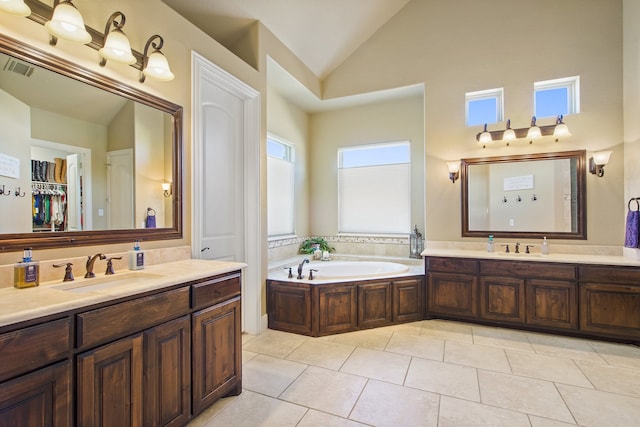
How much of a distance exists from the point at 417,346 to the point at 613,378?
4.88 ft

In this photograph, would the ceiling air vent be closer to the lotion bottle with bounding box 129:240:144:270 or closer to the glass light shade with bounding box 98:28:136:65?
the glass light shade with bounding box 98:28:136:65

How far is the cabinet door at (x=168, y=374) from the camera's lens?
159cm

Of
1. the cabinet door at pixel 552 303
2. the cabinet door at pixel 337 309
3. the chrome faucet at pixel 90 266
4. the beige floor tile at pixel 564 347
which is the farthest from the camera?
the cabinet door at pixel 337 309

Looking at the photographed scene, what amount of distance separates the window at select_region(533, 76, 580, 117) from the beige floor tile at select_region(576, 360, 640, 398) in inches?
108

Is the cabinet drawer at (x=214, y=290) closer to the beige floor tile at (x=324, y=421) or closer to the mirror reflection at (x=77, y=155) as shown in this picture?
the mirror reflection at (x=77, y=155)

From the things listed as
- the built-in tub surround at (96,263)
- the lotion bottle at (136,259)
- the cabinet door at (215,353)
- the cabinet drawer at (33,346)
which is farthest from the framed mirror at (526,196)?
the cabinet drawer at (33,346)

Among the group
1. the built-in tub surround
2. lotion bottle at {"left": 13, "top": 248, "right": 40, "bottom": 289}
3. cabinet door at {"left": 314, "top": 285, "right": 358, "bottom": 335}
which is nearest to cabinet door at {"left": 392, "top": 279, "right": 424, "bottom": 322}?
cabinet door at {"left": 314, "top": 285, "right": 358, "bottom": 335}

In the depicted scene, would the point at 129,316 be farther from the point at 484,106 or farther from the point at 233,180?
the point at 484,106

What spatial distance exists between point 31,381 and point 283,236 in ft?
11.7

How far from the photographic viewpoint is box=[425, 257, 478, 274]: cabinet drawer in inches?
139

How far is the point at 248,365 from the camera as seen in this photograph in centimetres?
264

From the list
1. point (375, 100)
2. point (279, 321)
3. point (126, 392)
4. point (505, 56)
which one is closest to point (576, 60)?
point (505, 56)

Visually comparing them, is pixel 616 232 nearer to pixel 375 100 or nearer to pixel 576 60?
pixel 576 60

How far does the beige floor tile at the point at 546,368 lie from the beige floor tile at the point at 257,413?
6.13ft
